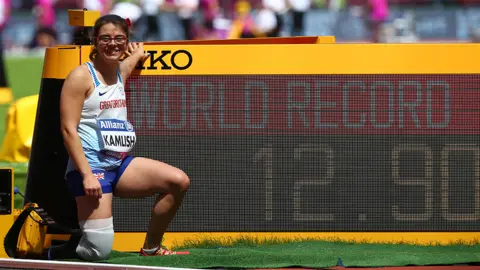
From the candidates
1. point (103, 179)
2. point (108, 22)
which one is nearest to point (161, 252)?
point (103, 179)

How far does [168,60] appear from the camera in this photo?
8.29 meters

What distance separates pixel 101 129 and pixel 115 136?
10cm

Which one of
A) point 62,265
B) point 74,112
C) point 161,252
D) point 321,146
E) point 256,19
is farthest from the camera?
point 256,19

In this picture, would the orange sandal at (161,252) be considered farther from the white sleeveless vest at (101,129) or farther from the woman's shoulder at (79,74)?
the woman's shoulder at (79,74)

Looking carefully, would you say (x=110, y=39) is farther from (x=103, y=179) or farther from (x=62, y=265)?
(x=62, y=265)

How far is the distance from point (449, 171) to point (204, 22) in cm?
2709

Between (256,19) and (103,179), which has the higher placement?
(256,19)

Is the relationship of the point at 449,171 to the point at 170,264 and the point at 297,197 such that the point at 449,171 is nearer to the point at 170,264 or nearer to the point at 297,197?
the point at 297,197

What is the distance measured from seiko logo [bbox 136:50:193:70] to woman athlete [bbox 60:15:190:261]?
51 centimetres

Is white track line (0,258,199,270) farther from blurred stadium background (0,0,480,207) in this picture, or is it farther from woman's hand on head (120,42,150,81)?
blurred stadium background (0,0,480,207)

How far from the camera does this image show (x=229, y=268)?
7.55m

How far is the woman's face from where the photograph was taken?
7.64 m

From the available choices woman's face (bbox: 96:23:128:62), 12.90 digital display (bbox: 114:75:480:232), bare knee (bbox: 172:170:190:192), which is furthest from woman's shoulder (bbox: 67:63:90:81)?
bare knee (bbox: 172:170:190:192)

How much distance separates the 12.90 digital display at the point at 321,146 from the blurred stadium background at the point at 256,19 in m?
23.5
